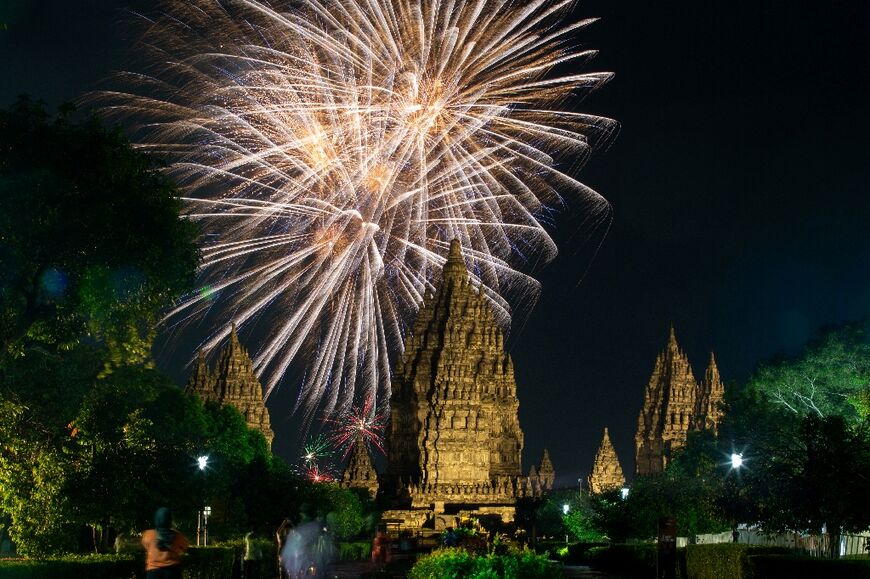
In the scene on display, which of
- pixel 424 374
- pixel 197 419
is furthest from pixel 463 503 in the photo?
pixel 197 419

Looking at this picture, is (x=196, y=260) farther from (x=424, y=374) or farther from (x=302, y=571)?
(x=424, y=374)

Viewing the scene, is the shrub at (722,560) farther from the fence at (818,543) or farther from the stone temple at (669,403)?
the stone temple at (669,403)

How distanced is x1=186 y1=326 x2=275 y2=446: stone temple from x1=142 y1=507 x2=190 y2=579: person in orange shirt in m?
100

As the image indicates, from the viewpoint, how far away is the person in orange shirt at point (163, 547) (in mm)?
15266

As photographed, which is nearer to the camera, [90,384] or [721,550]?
[721,550]

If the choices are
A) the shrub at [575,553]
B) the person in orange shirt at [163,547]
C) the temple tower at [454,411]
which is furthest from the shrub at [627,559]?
the temple tower at [454,411]

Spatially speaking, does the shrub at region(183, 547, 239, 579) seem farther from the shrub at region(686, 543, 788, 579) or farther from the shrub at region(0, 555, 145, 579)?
the shrub at region(686, 543, 788, 579)

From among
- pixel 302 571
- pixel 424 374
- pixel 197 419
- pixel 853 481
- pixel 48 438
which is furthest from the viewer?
pixel 424 374

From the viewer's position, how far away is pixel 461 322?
4013 inches

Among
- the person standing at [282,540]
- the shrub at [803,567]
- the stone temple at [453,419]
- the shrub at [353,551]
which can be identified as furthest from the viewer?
the stone temple at [453,419]

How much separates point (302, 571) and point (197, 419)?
4356cm

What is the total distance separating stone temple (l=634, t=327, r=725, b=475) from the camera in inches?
5522

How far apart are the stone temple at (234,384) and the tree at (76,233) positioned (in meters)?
87.7

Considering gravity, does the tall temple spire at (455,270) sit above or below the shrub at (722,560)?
above
